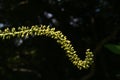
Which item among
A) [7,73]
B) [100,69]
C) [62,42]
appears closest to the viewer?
[62,42]

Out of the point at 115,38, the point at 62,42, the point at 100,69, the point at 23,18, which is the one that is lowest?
the point at 62,42

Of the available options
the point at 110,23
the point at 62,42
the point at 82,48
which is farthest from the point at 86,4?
the point at 62,42

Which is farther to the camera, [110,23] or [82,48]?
[110,23]

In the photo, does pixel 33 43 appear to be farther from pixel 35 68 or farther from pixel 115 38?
pixel 115 38

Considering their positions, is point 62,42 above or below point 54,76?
below

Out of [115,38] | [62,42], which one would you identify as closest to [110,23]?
[115,38]

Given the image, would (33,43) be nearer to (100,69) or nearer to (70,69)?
(70,69)

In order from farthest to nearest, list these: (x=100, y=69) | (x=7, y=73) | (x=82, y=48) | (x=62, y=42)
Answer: (x=7, y=73), (x=100, y=69), (x=82, y=48), (x=62, y=42)
